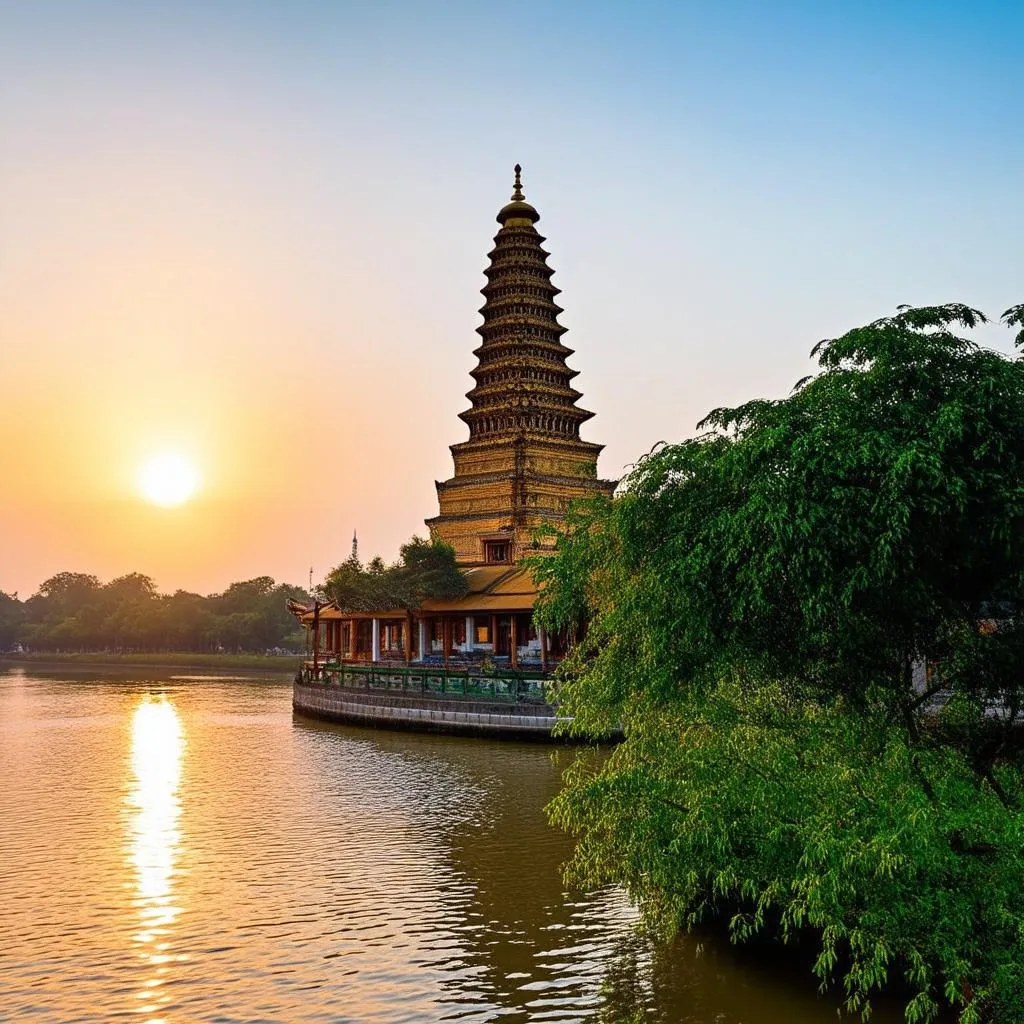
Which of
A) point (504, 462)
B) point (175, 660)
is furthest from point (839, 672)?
point (175, 660)

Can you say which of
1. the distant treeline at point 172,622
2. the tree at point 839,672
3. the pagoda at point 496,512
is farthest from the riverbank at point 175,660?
the tree at point 839,672

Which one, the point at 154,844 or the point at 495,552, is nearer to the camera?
the point at 154,844

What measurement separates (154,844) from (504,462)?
39589 millimetres

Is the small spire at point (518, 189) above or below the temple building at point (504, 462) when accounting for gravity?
above

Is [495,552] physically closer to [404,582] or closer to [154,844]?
[404,582]

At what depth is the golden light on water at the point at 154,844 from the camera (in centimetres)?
1198

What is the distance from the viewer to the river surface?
10.6 metres

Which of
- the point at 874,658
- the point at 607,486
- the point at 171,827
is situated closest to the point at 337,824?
the point at 171,827

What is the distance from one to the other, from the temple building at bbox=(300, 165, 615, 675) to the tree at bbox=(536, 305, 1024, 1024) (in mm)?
33785

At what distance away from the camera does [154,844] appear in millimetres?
18156

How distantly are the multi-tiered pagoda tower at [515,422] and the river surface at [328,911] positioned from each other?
28.2 m

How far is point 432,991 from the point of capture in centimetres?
1098

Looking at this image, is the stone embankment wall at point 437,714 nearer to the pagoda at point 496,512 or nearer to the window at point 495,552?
the pagoda at point 496,512

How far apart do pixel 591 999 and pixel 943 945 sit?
374cm
